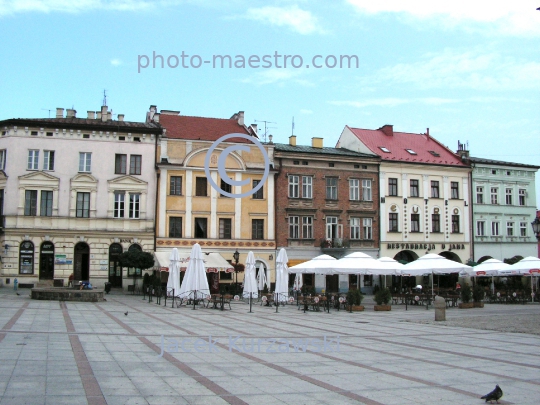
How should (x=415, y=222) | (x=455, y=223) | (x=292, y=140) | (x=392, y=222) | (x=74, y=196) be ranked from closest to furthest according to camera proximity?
(x=74, y=196)
(x=392, y=222)
(x=415, y=222)
(x=292, y=140)
(x=455, y=223)

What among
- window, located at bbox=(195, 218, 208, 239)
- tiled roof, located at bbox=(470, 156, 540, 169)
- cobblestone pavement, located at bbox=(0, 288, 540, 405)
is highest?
tiled roof, located at bbox=(470, 156, 540, 169)

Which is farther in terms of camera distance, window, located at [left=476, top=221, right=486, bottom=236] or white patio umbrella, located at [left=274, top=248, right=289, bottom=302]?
window, located at [left=476, top=221, right=486, bottom=236]

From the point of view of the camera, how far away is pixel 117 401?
8.28 m

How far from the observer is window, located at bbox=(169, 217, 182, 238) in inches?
1658

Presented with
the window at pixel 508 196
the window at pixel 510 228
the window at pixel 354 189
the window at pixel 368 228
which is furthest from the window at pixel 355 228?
the window at pixel 508 196

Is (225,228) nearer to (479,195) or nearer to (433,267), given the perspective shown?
(433,267)

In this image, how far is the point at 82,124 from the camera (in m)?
40.7

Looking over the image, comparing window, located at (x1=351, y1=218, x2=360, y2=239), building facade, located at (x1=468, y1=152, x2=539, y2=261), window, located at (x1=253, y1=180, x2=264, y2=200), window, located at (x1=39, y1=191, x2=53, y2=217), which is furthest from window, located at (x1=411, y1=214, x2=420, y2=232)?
window, located at (x1=39, y1=191, x2=53, y2=217)

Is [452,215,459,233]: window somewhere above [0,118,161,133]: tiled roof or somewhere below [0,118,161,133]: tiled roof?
below

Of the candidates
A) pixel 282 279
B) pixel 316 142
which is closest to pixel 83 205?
pixel 282 279

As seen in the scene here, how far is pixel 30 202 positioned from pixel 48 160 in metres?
3.05

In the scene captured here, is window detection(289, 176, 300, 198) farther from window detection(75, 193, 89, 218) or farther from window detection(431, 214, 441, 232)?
window detection(75, 193, 89, 218)

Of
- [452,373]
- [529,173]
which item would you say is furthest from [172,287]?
[529,173]

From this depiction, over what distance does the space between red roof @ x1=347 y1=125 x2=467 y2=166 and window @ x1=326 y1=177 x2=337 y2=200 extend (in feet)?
15.8
